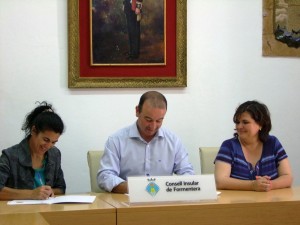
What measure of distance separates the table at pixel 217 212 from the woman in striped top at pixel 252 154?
539 millimetres

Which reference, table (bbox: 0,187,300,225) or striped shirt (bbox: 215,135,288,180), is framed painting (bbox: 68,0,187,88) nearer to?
striped shirt (bbox: 215,135,288,180)

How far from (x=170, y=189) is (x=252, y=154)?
0.92 metres

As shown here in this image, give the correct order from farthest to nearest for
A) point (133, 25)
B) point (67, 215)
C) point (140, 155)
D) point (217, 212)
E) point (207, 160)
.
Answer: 1. point (133, 25)
2. point (207, 160)
3. point (140, 155)
4. point (217, 212)
5. point (67, 215)

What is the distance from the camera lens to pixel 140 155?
10.2ft

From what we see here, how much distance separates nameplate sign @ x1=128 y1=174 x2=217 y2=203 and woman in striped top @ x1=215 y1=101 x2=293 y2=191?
57cm

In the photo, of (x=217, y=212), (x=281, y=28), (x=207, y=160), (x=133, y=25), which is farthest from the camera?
(x=281, y=28)

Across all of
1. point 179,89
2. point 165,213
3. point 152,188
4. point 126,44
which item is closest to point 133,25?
point 126,44

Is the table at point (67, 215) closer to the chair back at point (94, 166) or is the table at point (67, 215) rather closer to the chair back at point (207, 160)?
the chair back at point (94, 166)

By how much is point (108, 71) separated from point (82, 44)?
269 millimetres

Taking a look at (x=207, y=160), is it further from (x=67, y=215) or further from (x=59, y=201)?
(x=67, y=215)

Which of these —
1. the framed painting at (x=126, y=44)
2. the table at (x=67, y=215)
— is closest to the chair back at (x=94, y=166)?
the framed painting at (x=126, y=44)

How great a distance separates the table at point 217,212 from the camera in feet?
7.13

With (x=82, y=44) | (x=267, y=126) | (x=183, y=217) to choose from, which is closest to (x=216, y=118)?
(x=267, y=126)

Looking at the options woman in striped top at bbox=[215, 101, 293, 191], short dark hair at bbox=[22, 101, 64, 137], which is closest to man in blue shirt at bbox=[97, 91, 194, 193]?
woman in striped top at bbox=[215, 101, 293, 191]
